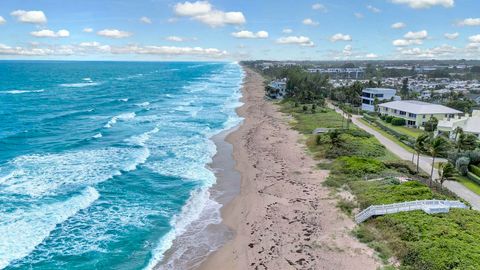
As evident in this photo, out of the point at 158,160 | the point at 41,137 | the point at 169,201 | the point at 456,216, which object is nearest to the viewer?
the point at 456,216

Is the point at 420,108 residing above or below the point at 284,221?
above

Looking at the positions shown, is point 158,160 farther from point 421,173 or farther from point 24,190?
point 421,173

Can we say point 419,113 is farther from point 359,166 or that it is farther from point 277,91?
point 277,91

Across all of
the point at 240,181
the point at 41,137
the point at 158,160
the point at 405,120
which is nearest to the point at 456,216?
the point at 240,181

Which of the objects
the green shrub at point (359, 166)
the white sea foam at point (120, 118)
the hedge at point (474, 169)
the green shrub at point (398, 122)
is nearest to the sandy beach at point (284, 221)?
the green shrub at point (359, 166)

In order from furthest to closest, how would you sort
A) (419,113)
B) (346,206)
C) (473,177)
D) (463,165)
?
1. (419,113)
2. (463,165)
3. (473,177)
4. (346,206)

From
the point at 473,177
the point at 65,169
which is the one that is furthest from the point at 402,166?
the point at 65,169
